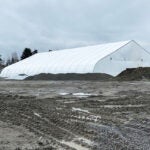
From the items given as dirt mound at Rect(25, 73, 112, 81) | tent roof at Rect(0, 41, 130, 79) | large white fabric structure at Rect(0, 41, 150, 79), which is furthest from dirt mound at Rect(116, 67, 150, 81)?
tent roof at Rect(0, 41, 130, 79)

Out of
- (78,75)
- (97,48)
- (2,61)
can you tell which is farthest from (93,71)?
(2,61)

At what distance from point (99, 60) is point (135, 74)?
455 centimetres

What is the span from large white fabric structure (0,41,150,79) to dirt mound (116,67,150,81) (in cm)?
233

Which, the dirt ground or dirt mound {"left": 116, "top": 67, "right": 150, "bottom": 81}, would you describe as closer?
the dirt ground

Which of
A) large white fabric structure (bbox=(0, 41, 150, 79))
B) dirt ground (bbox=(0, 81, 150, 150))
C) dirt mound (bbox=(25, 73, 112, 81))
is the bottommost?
dirt ground (bbox=(0, 81, 150, 150))

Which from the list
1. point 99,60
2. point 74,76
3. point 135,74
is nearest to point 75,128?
point 135,74

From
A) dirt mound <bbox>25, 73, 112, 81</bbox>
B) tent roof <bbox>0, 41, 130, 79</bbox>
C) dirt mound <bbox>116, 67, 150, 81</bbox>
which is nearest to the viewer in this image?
dirt mound <bbox>116, 67, 150, 81</bbox>

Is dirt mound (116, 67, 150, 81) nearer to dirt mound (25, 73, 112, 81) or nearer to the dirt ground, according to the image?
dirt mound (25, 73, 112, 81)

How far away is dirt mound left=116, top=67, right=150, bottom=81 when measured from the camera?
40.3 m

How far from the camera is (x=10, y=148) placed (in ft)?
25.2

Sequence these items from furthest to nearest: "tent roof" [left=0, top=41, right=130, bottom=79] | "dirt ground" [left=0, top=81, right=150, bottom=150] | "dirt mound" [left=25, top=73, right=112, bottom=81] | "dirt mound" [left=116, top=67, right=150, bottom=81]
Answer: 1. "tent roof" [left=0, top=41, right=130, bottom=79]
2. "dirt mound" [left=25, top=73, right=112, bottom=81]
3. "dirt mound" [left=116, top=67, right=150, bottom=81]
4. "dirt ground" [left=0, top=81, right=150, bottom=150]

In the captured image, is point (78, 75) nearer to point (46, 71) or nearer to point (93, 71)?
point (93, 71)

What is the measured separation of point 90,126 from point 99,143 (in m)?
2.38

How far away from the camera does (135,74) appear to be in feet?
136
